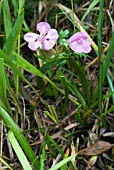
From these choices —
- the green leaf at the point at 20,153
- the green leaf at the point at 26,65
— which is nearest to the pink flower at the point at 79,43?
the green leaf at the point at 26,65

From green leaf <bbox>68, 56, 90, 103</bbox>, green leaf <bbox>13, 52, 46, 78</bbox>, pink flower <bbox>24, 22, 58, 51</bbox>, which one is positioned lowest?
green leaf <bbox>68, 56, 90, 103</bbox>

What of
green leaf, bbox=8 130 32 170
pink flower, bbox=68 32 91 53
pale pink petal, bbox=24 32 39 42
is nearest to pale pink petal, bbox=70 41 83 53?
pink flower, bbox=68 32 91 53

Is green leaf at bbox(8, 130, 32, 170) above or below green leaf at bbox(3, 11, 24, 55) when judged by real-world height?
below

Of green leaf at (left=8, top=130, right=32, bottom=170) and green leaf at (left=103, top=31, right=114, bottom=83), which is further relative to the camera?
green leaf at (left=103, top=31, right=114, bottom=83)

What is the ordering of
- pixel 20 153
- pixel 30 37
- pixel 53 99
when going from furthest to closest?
1. pixel 53 99
2. pixel 30 37
3. pixel 20 153

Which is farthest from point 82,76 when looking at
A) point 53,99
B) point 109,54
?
point 53,99

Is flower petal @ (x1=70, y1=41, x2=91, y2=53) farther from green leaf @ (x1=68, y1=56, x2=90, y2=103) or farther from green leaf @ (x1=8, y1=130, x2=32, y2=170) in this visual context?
green leaf @ (x1=8, y1=130, x2=32, y2=170)

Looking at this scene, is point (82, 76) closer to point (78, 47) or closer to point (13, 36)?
point (78, 47)
